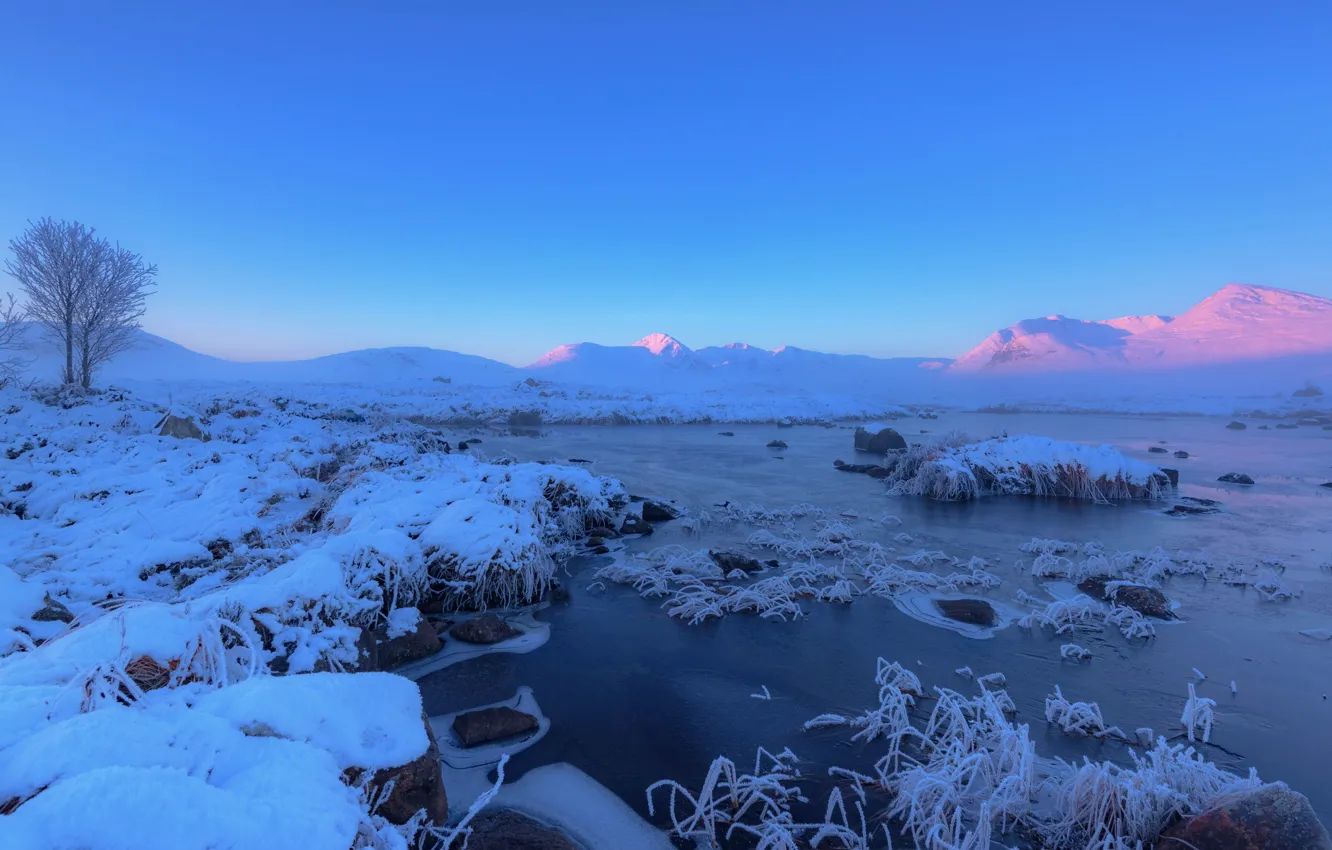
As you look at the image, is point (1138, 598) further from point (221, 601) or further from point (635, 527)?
point (221, 601)

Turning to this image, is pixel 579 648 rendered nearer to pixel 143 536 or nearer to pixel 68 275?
pixel 143 536

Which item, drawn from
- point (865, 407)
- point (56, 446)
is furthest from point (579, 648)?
point (865, 407)

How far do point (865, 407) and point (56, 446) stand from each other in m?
46.7

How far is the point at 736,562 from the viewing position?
841cm

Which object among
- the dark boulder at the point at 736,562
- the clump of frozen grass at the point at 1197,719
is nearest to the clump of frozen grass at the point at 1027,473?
the dark boulder at the point at 736,562

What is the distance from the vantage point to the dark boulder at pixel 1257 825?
2.58 meters

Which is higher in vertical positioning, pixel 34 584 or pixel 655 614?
pixel 34 584

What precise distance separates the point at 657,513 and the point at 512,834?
327 inches

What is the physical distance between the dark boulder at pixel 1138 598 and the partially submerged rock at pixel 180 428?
17.8 m

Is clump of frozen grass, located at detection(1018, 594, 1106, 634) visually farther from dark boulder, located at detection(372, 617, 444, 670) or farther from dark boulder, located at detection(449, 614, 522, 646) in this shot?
dark boulder, located at detection(372, 617, 444, 670)

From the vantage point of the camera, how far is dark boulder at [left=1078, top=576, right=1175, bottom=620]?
22.4ft

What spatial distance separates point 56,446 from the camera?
35.8 feet

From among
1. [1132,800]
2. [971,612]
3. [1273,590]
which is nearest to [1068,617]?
[971,612]

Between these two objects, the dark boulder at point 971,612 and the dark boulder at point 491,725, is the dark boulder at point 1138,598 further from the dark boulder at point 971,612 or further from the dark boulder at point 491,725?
the dark boulder at point 491,725
